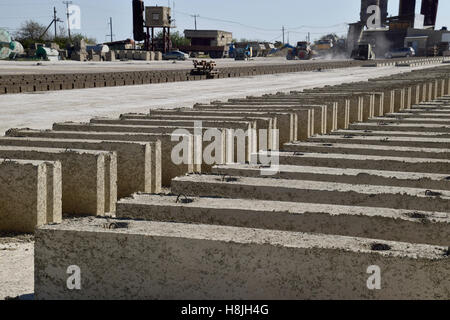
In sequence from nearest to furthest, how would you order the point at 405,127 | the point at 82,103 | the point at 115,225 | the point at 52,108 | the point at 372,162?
1. the point at 115,225
2. the point at 372,162
3. the point at 405,127
4. the point at 52,108
5. the point at 82,103

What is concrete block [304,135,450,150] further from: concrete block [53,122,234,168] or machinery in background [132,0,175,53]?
machinery in background [132,0,175,53]

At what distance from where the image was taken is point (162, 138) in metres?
6.22

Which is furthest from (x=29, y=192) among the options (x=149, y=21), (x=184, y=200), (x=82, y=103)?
(x=149, y=21)

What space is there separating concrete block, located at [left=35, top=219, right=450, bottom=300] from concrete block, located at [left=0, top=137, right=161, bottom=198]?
8.14ft

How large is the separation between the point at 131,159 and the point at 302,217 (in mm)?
2616

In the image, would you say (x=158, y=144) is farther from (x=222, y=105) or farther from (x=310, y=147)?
(x=222, y=105)

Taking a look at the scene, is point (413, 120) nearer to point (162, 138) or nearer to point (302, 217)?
point (162, 138)

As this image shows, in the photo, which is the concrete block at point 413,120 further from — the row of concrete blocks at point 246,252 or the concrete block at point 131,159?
the row of concrete blocks at point 246,252

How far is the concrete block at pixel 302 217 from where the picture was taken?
326cm

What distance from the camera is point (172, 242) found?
2887 millimetres

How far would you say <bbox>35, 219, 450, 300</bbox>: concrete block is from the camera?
272 centimetres
